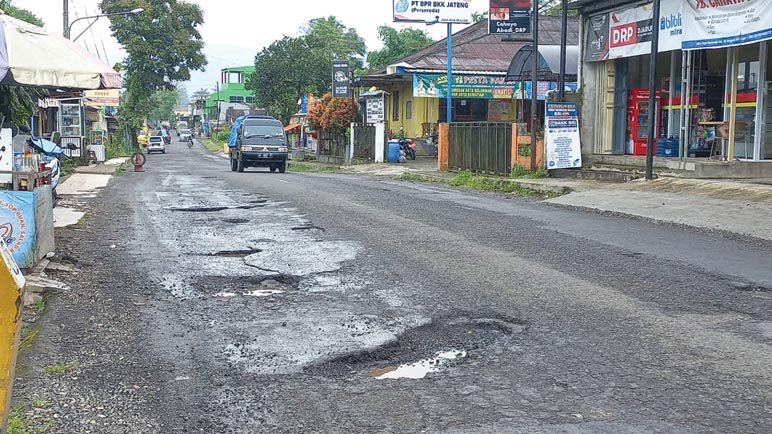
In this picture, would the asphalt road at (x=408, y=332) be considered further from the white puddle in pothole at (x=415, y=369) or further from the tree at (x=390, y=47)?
the tree at (x=390, y=47)

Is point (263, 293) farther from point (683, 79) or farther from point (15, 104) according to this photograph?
point (683, 79)

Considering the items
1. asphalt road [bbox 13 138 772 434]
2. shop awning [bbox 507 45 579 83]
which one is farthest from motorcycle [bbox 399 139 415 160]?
asphalt road [bbox 13 138 772 434]

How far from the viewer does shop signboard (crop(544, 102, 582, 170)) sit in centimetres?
2156

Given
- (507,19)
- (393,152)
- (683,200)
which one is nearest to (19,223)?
(683,200)

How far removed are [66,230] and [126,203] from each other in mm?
4534

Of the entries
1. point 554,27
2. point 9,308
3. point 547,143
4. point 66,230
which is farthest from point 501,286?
point 554,27

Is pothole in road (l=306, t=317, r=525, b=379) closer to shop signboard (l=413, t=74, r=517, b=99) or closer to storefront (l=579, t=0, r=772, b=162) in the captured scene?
storefront (l=579, t=0, r=772, b=162)

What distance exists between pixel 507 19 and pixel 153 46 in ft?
158

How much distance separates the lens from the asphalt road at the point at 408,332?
4.44 metres

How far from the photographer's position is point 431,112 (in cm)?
3825

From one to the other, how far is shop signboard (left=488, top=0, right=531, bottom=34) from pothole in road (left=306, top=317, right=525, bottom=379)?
61.9ft

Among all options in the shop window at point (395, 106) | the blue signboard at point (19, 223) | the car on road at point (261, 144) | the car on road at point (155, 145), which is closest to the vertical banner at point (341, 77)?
the shop window at point (395, 106)

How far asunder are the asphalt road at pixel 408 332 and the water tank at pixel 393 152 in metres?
24.0

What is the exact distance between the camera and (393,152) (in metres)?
35.5
